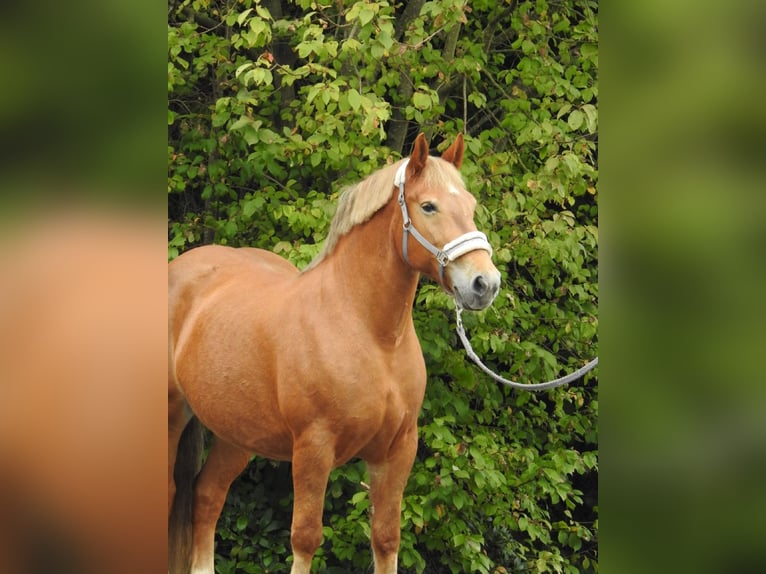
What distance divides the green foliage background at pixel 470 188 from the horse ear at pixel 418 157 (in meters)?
1.34

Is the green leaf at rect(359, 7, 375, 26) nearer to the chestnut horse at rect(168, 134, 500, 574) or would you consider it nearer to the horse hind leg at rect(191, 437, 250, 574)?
the chestnut horse at rect(168, 134, 500, 574)

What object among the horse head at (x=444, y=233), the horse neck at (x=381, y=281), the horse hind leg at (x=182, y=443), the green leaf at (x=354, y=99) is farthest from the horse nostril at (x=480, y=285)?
the green leaf at (x=354, y=99)

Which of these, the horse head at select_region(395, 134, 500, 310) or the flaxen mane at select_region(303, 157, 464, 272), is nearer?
the horse head at select_region(395, 134, 500, 310)

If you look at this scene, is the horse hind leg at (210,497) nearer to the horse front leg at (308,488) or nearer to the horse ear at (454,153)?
the horse front leg at (308,488)

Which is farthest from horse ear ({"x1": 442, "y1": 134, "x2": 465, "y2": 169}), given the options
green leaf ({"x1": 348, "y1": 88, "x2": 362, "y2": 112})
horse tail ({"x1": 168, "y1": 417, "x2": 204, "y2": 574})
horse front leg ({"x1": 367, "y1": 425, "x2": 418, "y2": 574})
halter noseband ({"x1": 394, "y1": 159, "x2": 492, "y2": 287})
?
horse tail ({"x1": 168, "y1": 417, "x2": 204, "y2": 574})

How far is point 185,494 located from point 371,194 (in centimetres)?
121

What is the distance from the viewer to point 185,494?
2.98m

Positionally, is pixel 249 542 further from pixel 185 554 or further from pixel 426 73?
pixel 426 73

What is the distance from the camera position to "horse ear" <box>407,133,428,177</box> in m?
2.29

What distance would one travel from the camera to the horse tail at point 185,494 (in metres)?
2.94

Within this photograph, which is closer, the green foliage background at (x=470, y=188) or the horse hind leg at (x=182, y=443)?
the horse hind leg at (x=182, y=443)

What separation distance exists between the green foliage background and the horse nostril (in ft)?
5.06
